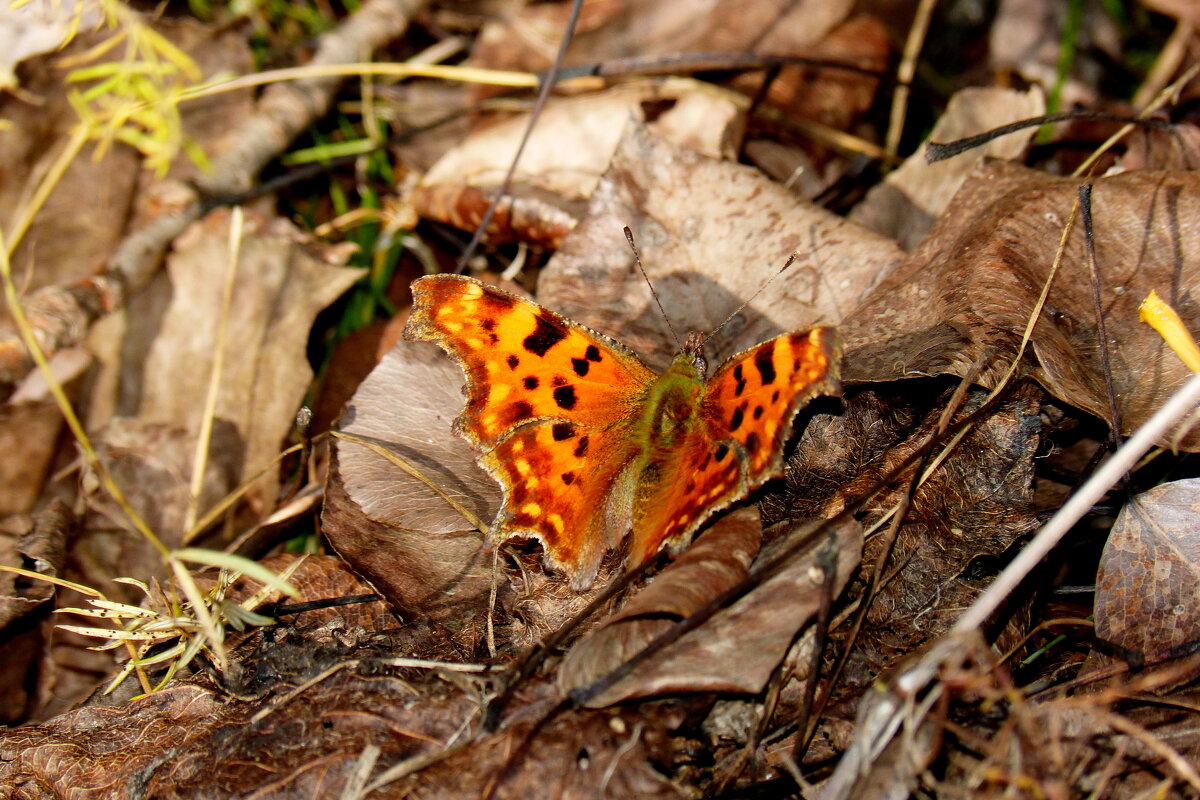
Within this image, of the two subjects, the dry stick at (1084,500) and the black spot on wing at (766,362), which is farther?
the black spot on wing at (766,362)

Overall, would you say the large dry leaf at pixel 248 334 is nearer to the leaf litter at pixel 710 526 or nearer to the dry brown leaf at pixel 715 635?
the leaf litter at pixel 710 526

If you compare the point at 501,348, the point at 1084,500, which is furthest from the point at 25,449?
the point at 1084,500

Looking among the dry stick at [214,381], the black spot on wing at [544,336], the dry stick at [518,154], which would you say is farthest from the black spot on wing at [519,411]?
the dry stick at [214,381]

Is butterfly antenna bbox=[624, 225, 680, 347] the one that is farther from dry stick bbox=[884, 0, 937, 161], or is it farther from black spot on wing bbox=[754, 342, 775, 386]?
dry stick bbox=[884, 0, 937, 161]

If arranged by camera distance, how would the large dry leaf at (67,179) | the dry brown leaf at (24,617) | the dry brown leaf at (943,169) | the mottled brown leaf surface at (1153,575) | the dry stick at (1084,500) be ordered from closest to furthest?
1. the dry stick at (1084,500)
2. the mottled brown leaf surface at (1153,575)
3. the dry brown leaf at (24,617)
4. the dry brown leaf at (943,169)
5. the large dry leaf at (67,179)

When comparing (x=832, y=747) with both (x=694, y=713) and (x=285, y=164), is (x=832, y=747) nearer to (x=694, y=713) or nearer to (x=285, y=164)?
(x=694, y=713)

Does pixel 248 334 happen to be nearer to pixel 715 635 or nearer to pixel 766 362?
pixel 766 362

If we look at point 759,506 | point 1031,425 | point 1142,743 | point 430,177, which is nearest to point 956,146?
point 1031,425
